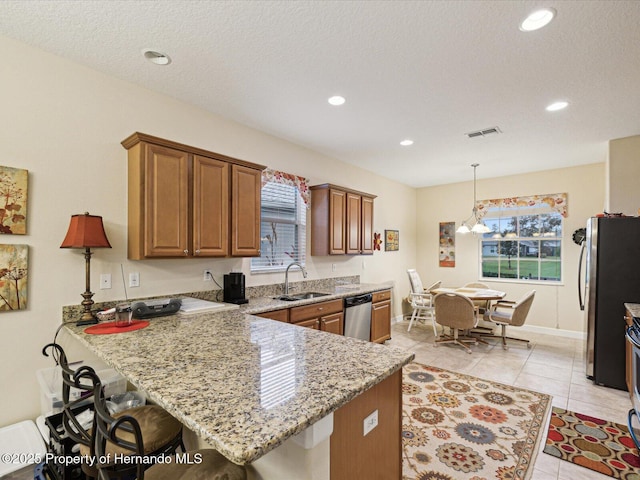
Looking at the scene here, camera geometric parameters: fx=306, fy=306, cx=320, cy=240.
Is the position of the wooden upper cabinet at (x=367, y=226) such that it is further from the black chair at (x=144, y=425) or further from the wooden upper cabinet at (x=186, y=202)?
the black chair at (x=144, y=425)

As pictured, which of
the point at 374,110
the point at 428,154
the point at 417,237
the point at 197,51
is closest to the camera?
the point at 197,51

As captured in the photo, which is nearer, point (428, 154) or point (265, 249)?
point (265, 249)

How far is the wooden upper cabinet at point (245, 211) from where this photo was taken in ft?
9.50

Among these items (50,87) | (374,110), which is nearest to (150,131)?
(50,87)

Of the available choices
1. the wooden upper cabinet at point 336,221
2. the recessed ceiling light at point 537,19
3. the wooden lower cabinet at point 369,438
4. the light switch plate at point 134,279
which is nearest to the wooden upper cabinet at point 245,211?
the light switch plate at point 134,279

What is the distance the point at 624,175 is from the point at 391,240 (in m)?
3.31

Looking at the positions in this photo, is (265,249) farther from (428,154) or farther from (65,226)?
(428,154)

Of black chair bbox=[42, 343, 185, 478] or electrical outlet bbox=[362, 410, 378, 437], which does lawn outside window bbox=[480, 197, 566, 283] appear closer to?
electrical outlet bbox=[362, 410, 378, 437]

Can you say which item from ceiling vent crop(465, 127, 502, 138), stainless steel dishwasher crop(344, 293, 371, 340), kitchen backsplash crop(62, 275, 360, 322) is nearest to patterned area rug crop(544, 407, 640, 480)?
stainless steel dishwasher crop(344, 293, 371, 340)

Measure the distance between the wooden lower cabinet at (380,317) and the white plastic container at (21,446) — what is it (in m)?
3.40

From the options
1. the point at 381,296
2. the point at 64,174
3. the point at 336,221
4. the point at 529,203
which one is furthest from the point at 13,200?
the point at 529,203

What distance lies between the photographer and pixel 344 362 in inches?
53.3

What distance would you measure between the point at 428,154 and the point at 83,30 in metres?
3.96

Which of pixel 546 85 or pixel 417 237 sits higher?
pixel 546 85
